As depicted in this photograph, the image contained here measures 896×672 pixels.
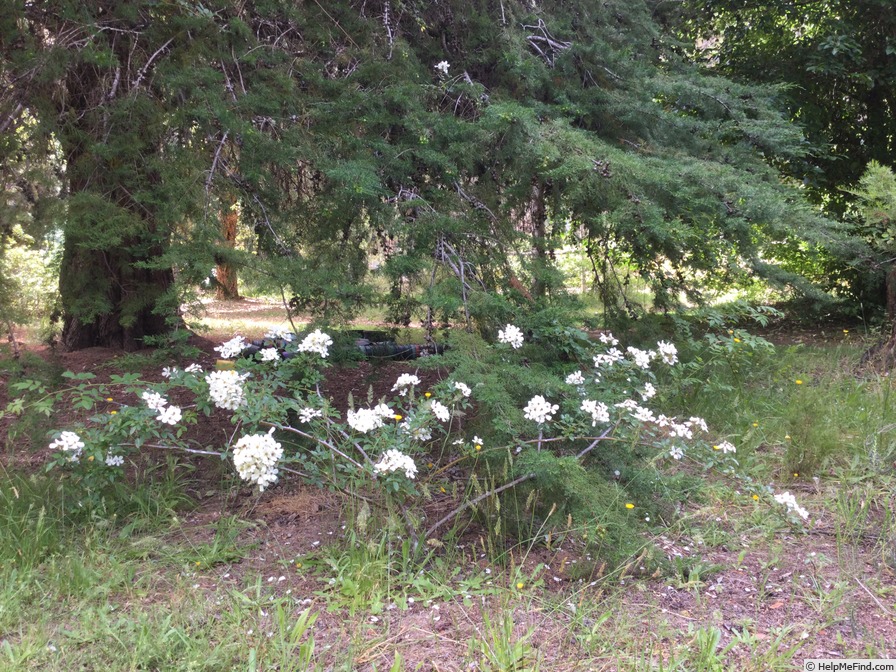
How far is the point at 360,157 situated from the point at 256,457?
190cm

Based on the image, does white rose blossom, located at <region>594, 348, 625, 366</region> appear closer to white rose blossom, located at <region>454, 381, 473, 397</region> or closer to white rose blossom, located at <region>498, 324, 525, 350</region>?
white rose blossom, located at <region>498, 324, 525, 350</region>

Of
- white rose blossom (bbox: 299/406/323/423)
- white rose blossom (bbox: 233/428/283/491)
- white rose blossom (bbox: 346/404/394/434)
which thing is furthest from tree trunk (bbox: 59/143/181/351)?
white rose blossom (bbox: 346/404/394/434)

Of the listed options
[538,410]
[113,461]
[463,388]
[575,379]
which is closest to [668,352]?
[575,379]

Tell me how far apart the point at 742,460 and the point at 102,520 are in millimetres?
3362

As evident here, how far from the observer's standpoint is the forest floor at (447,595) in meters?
2.44

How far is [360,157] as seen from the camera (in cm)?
395

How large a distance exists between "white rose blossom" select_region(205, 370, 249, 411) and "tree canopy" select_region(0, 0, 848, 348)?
0.53 meters

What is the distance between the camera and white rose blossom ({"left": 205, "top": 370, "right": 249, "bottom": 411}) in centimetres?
295

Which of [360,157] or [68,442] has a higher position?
[360,157]

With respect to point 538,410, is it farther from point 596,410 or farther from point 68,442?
point 68,442

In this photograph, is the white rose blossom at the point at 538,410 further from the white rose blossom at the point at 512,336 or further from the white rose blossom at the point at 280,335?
the white rose blossom at the point at 280,335

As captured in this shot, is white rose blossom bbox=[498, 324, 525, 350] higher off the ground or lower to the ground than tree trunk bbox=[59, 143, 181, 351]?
lower

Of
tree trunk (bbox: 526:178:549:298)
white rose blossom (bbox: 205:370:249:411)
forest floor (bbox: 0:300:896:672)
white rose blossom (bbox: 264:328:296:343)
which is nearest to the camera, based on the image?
forest floor (bbox: 0:300:896:672)

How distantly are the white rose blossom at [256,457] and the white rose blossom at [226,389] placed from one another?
30 cm
